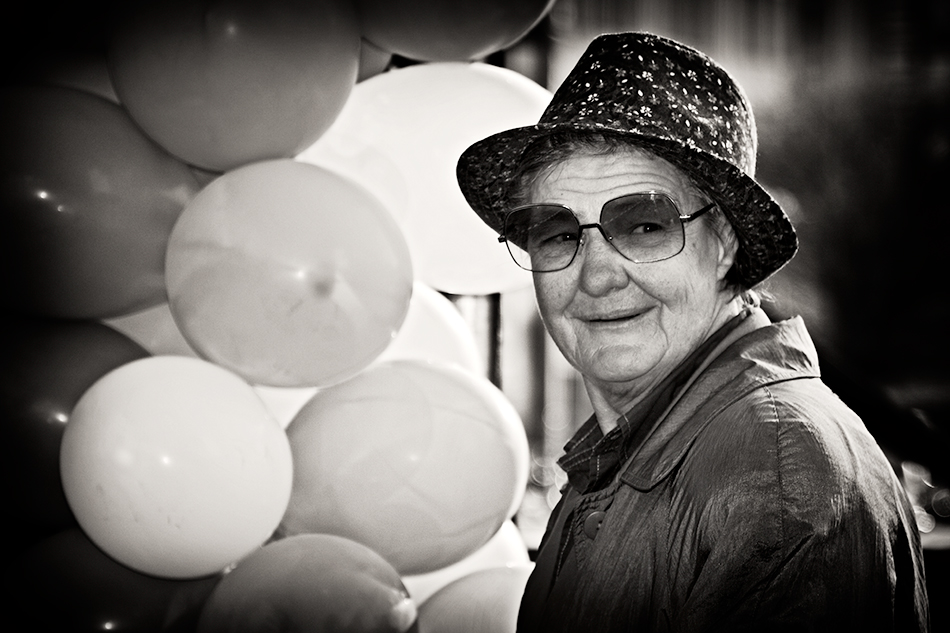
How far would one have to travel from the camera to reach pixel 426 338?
166 cm

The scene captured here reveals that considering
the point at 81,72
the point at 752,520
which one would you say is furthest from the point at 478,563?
the point at 81,72

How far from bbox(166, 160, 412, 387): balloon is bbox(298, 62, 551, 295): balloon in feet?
0.75

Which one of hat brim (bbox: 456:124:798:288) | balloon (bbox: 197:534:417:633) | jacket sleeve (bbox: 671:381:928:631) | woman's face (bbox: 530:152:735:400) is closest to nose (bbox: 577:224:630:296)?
woman's face (bbox: 530:152:735:400)

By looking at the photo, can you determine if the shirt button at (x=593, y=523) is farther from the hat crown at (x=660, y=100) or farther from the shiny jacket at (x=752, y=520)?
the hat crown at (x=660, y=100)

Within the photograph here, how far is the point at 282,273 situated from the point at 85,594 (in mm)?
549

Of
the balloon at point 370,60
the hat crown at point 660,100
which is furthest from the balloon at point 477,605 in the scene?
the balloon at point 370,60

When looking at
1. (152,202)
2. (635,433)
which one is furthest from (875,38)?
(152,202)

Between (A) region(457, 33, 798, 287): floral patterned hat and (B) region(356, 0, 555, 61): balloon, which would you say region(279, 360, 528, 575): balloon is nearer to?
(A) region(457, 33, 798, 287): floral patterned hat

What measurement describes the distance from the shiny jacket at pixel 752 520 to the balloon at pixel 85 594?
0.57 meters

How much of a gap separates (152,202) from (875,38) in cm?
274

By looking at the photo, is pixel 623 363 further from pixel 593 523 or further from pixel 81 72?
pixel 81 72

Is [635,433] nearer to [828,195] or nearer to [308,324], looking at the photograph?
[308,324]

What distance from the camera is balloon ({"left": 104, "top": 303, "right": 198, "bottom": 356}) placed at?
4.81ft

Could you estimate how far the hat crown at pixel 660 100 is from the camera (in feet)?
3.83
